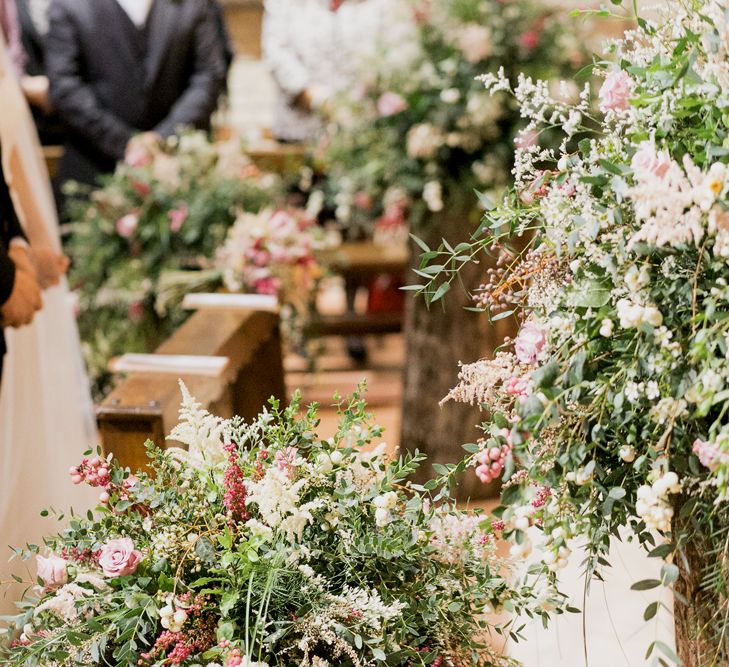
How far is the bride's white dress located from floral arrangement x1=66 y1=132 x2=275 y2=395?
394 millimetres

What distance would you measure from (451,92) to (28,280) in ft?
6.24


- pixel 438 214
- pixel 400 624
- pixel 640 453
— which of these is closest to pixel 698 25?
pixel 640 453

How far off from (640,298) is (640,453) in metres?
0.17

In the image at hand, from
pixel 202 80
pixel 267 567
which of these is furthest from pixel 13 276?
pixel 202 80

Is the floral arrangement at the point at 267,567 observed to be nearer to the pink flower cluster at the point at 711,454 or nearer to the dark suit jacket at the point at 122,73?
the pink flower cluster at the point at 711,454

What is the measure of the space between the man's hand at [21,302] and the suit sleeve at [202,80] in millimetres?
2081

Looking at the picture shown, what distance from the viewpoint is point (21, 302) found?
2.05m

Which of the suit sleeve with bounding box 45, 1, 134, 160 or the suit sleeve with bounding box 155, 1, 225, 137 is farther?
the suit sleeve with bounding box 155, 1, 225, 137

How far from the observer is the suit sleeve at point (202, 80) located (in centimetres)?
410

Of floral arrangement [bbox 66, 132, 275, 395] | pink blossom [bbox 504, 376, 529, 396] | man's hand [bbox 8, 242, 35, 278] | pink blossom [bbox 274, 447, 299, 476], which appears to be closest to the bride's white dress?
man's hand [bbox 8, 242, 35, 278]

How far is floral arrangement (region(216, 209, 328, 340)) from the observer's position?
3.21m

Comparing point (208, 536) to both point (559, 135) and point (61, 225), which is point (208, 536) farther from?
point (61, 225)

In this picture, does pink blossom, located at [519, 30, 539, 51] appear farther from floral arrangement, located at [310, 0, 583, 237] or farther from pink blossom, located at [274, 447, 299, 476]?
pink blossom, located at [274, 447, 299, 476]

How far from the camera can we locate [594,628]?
5.91ft
